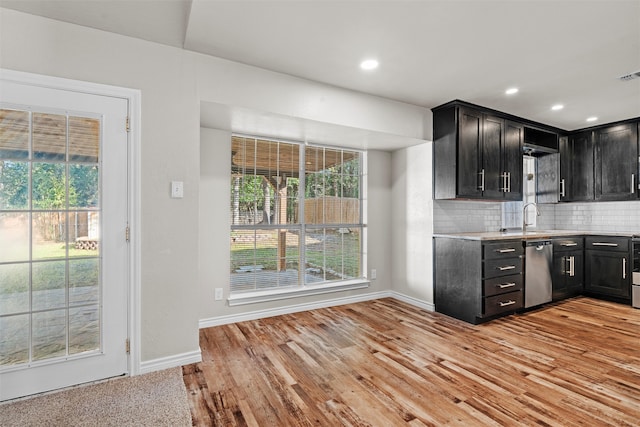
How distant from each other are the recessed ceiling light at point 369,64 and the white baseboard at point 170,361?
271 centimetres

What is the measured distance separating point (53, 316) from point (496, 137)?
4.64 meters

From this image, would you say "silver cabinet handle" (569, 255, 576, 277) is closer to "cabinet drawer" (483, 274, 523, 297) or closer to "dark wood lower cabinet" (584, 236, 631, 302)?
"dark wood lower cabinet" (584, 236, 631, 302)

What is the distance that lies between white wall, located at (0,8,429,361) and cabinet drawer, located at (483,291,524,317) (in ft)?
9.46

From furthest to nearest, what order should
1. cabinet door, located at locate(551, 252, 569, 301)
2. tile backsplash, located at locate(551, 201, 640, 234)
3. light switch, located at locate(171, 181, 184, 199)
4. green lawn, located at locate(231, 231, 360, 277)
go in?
tile backsplash, located at locate(551, 201, 640, 234)
cabinet door, located at locate(551, 252, 569, 301)
green lawn, located at locate(231, 231, 360, 277)
light switch, located at locate(171, 181, 184, 199)

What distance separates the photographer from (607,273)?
4.33 meters

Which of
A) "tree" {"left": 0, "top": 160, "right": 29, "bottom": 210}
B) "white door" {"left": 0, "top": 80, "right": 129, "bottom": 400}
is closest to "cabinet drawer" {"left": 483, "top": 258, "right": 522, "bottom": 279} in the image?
"white door" {"left": 0, "top": 80, "right": 129, "bottom": 400}

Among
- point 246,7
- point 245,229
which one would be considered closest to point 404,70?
point 246,7

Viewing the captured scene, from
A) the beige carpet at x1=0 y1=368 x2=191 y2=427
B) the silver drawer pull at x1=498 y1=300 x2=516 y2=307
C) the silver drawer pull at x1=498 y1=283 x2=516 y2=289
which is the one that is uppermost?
the silver drawer pull at x1=498 y1=283 x2=516 y2=289

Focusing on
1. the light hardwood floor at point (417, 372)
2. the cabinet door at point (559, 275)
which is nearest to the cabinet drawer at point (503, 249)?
the light hardwood floor at point (417, 372)

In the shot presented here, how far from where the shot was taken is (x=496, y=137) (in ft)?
13.0

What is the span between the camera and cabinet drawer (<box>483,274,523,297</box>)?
3.39 meters

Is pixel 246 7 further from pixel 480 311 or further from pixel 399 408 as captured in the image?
pixel 480 311

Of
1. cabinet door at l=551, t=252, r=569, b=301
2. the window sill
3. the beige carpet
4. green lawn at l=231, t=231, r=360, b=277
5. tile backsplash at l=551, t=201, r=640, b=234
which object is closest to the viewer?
the beige carpet

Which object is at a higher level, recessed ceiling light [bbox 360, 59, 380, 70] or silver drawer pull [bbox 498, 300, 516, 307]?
recessed ceiling light [bbox 360, 59, 380, 70]
